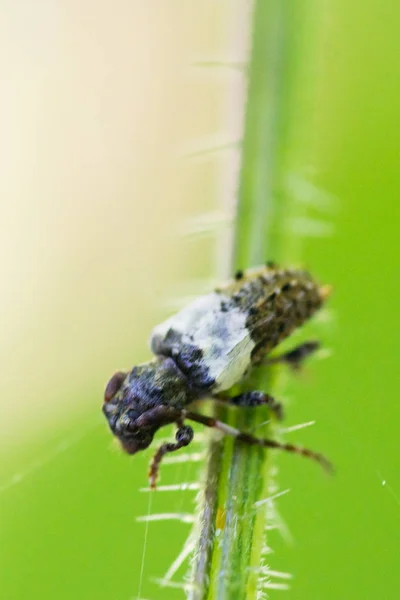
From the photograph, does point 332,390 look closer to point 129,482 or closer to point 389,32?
point 129,482

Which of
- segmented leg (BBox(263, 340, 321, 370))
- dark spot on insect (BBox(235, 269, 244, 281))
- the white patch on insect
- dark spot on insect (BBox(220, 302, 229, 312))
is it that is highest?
dark spot on insect (BBox(235, 269, 244, 281))

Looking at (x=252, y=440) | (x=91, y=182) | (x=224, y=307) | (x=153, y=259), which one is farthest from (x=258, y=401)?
(x=91, y=182)

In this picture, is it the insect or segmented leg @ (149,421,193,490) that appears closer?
segmented leg @ (149,421,193,490)

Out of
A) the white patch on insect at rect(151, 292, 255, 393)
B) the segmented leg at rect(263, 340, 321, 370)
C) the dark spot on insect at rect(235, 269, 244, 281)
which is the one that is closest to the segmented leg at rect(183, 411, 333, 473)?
the white patch on insect at rect(151, 292, 255, 393)

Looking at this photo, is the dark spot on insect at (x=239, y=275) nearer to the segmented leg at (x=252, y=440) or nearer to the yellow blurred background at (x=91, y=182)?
the segmented leg at (x=252, y=440)

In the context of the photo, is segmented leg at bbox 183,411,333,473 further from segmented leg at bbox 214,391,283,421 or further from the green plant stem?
segmented leg at bbox 214,391,283,421

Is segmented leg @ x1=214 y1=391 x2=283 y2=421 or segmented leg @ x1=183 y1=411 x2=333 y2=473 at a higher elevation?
segmented leg @ x1=214 y1=391 x2=283 y2=421
